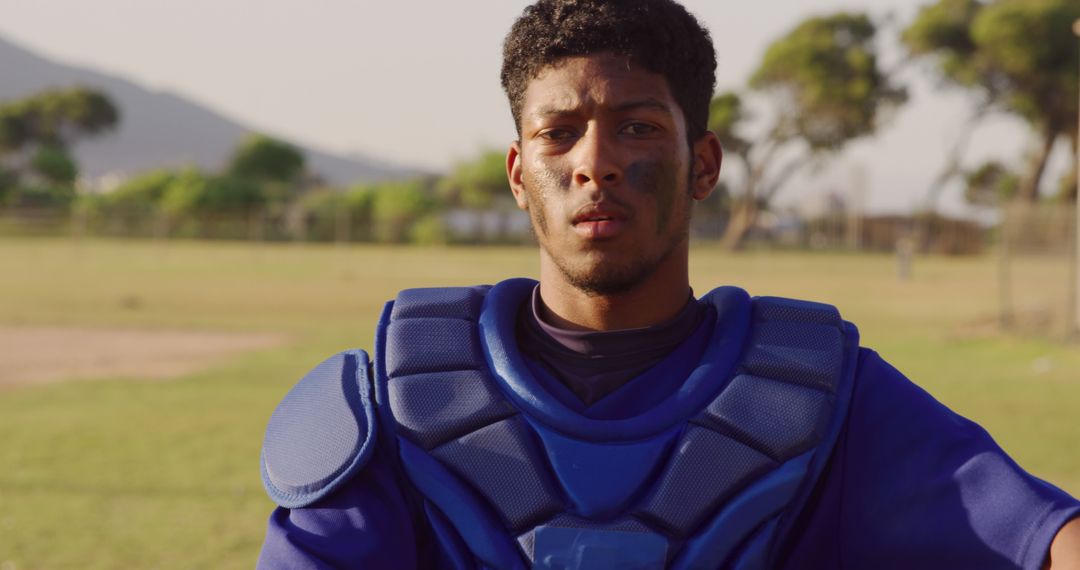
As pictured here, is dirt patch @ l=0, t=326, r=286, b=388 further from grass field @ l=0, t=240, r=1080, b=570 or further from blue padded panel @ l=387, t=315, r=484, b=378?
blue padded panel @ l=387, t=315, r=484, b=378

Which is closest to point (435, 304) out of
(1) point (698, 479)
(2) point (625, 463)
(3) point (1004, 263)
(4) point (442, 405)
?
(4) point (442, 405)

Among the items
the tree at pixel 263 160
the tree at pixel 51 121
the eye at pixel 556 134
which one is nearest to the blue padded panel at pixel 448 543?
the eye at pixel 556 134

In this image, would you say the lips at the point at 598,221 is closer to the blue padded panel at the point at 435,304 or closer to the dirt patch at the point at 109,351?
the blue padded panel at the point at 435,304

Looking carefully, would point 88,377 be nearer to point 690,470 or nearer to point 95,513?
point 95,513

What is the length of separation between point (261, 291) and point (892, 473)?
22218 millimetres

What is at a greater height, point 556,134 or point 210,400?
point 556,134

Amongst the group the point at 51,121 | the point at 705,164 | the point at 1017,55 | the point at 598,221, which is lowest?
the point at 598,221

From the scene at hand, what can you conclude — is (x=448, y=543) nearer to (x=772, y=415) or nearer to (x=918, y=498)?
(x=772, y=415)

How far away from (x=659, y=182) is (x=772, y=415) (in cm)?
43

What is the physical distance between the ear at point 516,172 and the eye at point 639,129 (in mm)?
234

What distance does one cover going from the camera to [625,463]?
2012mm

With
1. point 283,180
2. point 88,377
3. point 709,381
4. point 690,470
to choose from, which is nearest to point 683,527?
point 690,470

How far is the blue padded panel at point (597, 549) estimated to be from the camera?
1.96 meters

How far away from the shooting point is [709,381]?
2078 millimetres
